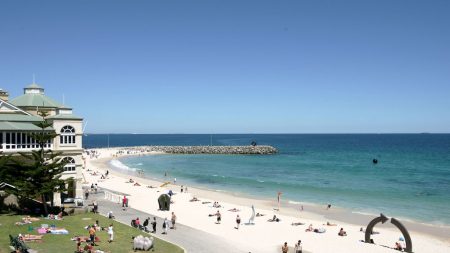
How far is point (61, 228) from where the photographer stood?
2206cm

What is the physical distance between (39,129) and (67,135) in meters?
2.38

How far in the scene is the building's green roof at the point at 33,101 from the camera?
32.2m

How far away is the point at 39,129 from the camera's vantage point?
27.7 metres

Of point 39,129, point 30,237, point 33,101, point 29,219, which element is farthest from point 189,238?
point 33,101

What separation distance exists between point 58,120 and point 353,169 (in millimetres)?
58722

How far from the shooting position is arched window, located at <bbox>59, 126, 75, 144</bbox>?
97.0 ft

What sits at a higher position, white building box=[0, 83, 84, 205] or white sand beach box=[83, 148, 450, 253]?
white building box=[0, 83, 84, 205]

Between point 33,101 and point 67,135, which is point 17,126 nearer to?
point 67,135

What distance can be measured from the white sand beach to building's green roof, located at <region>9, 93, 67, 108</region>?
36.4 ft

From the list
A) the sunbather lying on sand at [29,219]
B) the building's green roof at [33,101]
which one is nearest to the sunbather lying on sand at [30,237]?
the sunbather lying on sand at [29,219]

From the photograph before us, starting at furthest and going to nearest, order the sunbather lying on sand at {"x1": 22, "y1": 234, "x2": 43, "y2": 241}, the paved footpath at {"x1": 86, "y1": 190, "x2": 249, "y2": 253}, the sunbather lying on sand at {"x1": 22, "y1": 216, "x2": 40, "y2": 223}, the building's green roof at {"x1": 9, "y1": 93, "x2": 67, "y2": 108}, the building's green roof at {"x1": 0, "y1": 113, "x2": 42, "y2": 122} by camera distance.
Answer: the building's green roof at {"x1": 9, "y1": 93, "x2": 67, "y2": 108}, the building's green roof at {"x1": 0, "y1": 113, "x2": 42, "y2": 122}, the sunbather lying on sand at {"x1": 22, "y1": 216, "x2": 40, "y2": 223}, the paved footpath at {"x1": 86, "y1": 190, "x2": 249, "y2": 253}, the sunbather lying on sand at {"x1": 22, "y1": 234, "x2": 43, "y2": 241}

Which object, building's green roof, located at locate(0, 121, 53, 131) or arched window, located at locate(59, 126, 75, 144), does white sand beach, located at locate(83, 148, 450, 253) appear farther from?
building's green roof, located at locate(0, 121, 53, 131)

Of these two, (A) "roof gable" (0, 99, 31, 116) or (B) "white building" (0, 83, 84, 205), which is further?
(A) "roof gable" (0, 99, 31, 116)

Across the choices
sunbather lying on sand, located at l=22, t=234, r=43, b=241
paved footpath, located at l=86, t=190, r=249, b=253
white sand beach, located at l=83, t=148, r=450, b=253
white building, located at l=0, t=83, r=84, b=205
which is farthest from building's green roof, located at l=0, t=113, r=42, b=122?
white sand beach, located at l=83, t=148, r=450, b=253
